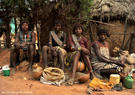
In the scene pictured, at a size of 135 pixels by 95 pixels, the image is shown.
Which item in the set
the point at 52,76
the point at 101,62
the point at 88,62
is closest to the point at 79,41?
the point at 88,62

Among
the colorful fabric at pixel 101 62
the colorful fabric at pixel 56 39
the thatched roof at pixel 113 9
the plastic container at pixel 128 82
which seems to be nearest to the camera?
the plastic container at pixel 128 82

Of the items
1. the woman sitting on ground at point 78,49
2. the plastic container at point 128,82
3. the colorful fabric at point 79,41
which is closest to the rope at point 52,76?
Result: the woman sitting on ground at point 78,49

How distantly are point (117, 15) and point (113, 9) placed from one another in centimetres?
31

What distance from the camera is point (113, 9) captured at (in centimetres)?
564

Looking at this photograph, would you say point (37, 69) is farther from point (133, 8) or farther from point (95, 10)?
point (133, 8)

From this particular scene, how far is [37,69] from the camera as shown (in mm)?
3178

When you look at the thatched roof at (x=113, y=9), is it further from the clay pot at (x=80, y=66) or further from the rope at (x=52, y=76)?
the rope at (x=52, y=76)

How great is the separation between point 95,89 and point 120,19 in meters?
4.11

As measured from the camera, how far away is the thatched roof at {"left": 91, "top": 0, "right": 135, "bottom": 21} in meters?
5.59

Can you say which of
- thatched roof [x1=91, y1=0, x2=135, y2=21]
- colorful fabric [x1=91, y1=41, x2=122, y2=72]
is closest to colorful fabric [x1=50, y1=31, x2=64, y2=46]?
colorful fabric [x1=91, y1=41, x2=122, y2=72]

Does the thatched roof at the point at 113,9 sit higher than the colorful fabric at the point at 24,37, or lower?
higher

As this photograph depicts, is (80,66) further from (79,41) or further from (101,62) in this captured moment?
(79,41)

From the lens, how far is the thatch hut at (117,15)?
5.61m

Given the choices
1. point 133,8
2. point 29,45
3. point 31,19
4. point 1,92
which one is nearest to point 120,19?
point 133,8
